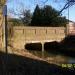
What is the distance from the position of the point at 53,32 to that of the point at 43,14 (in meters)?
55.1

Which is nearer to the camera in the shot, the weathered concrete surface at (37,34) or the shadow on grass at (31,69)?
the shadow on grass at (31,69)

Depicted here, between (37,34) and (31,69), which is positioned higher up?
(31,69)

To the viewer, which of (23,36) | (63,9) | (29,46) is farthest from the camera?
(29,46)

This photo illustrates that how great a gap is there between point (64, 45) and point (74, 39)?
2947 mm

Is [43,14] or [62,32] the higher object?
[43,14]

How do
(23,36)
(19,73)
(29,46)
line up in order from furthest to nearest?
(29,46) → (23,36) → (19,73)

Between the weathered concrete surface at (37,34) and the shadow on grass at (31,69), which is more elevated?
the shadow on grass at (31,69)

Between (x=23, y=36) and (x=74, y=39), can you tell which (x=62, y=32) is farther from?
(x=23, y=36)

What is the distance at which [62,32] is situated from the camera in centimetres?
6962

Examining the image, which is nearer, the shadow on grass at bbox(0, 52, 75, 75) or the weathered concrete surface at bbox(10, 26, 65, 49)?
the shadow on grass at bbox(0, 52, 75, 75)

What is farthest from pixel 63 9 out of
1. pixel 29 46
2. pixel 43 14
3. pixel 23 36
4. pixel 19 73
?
pixel 29 46

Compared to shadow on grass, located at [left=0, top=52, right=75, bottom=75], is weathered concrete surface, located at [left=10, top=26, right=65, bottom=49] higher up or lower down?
lower down

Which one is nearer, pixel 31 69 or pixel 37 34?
pixel 31 69

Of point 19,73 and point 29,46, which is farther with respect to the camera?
point 29,46
